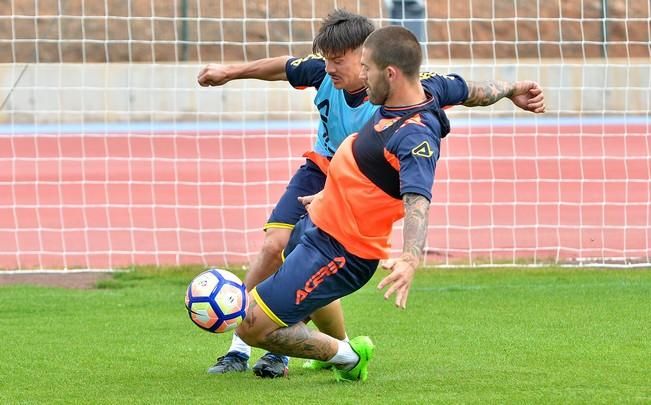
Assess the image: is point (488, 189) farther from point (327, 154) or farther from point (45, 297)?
point (327, 154)

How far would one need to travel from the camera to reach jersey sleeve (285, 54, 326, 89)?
248 inches

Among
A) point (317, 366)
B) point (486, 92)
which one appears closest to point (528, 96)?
point (486, 92)

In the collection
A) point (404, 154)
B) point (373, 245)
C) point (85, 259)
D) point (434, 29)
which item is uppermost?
point (434, 29)

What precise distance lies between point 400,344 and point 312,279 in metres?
1.66

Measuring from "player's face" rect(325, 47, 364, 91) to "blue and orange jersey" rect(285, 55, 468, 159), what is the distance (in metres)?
0.16

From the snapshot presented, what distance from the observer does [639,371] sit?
5.87 meters

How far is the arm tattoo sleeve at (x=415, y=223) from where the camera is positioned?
15.7 ft

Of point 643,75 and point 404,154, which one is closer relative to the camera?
point 404,154

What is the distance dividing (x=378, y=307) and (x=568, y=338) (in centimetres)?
187

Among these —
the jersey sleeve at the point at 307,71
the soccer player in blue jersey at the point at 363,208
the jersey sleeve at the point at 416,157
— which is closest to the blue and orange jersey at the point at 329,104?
the jersey sleeve at the point at 307,71

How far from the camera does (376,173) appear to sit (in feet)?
17.2

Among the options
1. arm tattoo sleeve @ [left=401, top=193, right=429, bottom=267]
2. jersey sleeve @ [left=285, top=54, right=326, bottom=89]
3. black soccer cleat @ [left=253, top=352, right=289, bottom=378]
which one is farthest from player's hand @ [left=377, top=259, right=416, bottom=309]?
jersey sleeve @ [left=285, top=54, right=326, bottom=89]

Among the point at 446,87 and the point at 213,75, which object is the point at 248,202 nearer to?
the point at 213,75

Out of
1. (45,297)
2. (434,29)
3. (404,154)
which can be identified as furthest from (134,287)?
(434,29)
